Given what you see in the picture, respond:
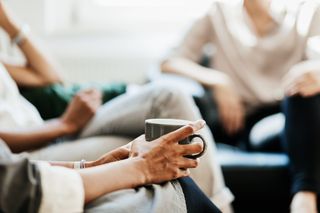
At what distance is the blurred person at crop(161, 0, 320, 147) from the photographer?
1.46m

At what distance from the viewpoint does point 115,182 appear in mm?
655

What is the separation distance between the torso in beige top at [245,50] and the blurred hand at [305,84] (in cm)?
16

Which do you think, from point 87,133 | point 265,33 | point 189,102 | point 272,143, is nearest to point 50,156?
point 87,133

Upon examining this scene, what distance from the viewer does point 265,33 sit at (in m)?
1.47

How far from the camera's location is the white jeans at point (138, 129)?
0.96 metres

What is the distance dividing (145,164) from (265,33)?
902mm

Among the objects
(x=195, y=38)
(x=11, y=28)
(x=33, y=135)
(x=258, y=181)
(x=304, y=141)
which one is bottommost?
(x=258, y=181)

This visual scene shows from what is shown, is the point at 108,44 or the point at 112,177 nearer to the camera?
the point at 112,177

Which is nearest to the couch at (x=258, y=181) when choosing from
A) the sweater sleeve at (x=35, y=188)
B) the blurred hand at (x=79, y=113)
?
the blurred hand at (x=79, y=113)

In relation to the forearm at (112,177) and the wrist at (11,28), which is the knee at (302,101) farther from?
the wrist at (11,28)

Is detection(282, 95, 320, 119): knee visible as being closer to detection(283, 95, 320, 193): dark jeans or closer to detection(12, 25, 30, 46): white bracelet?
detection(283, 95, 320, 193): dark jeans

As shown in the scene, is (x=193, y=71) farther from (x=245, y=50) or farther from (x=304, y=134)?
(x=304, y=134)

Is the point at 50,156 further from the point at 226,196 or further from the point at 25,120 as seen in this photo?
the point at 226,196

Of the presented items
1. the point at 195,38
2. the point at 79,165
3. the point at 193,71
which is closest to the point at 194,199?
the point at 79,165
